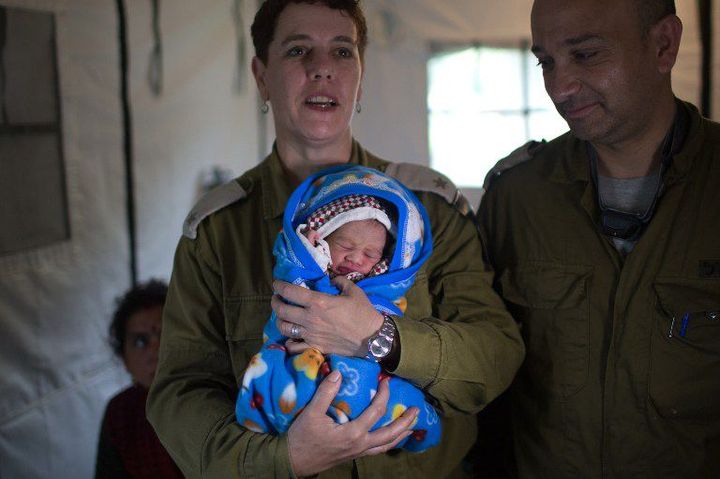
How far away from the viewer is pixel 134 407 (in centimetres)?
268

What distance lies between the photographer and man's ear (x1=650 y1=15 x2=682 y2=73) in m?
1.93

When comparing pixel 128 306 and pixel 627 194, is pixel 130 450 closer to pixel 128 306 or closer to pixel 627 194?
pixel 128 306

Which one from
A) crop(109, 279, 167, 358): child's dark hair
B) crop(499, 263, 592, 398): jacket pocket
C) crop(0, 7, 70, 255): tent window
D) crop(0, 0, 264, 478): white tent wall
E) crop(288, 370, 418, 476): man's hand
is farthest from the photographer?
crop(109, 279, 167, 358): child's dark hair

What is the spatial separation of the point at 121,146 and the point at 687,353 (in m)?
2.44

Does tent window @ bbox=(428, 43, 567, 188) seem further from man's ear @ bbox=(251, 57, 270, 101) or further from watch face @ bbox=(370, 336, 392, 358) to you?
watch face @ bbox=(370, 336, 392, 358)

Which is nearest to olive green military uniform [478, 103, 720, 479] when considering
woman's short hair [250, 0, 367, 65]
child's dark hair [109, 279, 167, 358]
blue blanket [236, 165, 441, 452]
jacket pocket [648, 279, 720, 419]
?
jacket pocket [648, 279, 720, 419]

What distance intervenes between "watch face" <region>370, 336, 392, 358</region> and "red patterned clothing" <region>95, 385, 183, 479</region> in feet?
4.43

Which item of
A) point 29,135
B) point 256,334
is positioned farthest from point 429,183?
point 29,135

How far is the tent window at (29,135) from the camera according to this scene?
2574 millimetres

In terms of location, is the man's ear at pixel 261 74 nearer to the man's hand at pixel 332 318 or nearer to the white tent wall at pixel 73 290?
the man's hand at pixel 332 318

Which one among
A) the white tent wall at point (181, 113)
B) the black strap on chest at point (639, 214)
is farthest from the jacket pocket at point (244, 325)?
the white tent wall at point (181, 113)

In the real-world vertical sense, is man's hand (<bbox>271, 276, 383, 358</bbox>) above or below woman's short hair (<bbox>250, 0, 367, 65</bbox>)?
below

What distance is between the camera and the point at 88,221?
3021 mm

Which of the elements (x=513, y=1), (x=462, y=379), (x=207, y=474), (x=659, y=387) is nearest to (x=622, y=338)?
(x=659, y=387)
